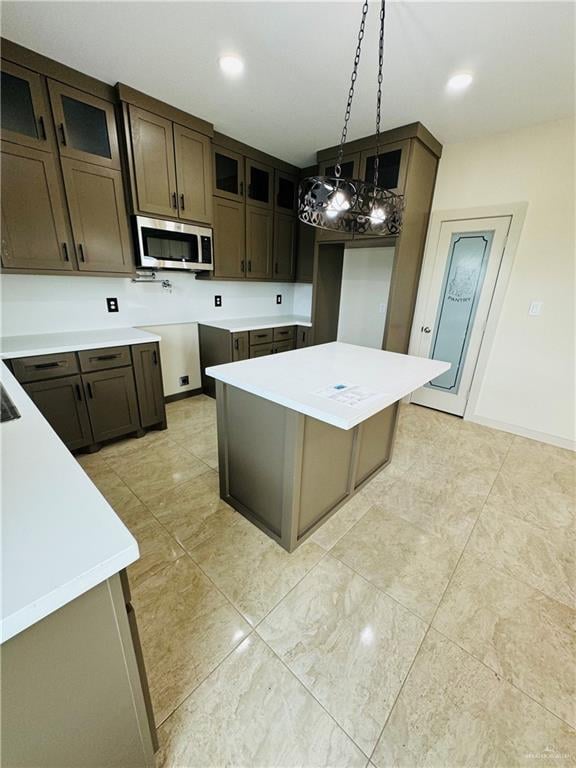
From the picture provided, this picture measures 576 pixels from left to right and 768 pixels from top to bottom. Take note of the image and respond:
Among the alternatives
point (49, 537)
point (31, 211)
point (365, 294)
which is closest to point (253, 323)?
point (365, 294)

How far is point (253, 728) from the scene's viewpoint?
102 cm

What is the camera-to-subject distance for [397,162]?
2768 millimetres

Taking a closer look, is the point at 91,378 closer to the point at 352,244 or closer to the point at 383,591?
the point at 383,591

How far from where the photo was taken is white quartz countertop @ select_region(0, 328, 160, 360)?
2044 millimetres

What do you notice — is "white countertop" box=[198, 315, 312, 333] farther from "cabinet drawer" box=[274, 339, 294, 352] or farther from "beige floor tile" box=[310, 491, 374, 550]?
"beige floor tile" box=[310, 491, 374, 550]

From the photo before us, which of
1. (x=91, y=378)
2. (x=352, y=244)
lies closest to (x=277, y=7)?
(x=352, y=244)

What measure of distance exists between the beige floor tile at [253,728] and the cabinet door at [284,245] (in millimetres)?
3704

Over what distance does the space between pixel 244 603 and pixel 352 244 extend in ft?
10.7

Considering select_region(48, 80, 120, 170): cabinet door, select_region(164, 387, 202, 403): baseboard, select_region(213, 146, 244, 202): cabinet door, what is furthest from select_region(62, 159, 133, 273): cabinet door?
select_region(164, 387, 202, 403): baseboard

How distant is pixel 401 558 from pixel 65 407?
8.03ft

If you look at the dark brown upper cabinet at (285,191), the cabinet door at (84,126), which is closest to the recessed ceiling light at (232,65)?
the cabinet door at (84,126)

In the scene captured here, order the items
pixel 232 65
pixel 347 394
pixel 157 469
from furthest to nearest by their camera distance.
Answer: pixel 157 469, pixel 232 65, pixel 347 394

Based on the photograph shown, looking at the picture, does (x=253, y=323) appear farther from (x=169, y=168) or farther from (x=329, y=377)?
(x=329, y=377)

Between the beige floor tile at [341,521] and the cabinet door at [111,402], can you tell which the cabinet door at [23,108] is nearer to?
the cabinet door at [111,402]
